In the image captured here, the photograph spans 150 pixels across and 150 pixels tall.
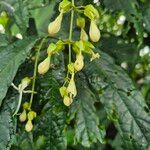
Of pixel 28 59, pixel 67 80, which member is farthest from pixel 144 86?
pixel 67 80

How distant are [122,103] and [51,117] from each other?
0.16m

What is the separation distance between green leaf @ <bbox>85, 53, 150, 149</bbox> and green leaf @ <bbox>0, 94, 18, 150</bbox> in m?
0.18

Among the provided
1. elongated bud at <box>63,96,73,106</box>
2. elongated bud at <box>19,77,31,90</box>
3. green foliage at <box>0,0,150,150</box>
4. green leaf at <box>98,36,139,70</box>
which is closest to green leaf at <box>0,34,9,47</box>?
green foliage at <box>0,0,150,150</box>

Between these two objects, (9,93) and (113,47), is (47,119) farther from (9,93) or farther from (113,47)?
(113,47)

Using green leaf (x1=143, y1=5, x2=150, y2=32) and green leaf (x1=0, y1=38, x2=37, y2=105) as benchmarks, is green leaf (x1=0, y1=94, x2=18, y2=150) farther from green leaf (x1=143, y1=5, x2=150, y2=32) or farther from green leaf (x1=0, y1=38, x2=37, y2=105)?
green leaf (x1=143, y1=5, x2=150, y2=32)

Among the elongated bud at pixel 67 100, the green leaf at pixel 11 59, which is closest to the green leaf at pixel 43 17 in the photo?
the green leaf at pixel 11 59

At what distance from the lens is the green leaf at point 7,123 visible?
94cm

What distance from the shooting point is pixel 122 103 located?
973 millimetres

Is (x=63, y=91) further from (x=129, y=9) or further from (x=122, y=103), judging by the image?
(x=129, y=9)

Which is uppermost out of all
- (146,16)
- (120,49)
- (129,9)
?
(129,9)

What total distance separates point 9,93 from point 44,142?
0.44ft

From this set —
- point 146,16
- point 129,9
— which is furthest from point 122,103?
point 146,16

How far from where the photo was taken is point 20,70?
1096 mm

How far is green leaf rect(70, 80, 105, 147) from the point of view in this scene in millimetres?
938
